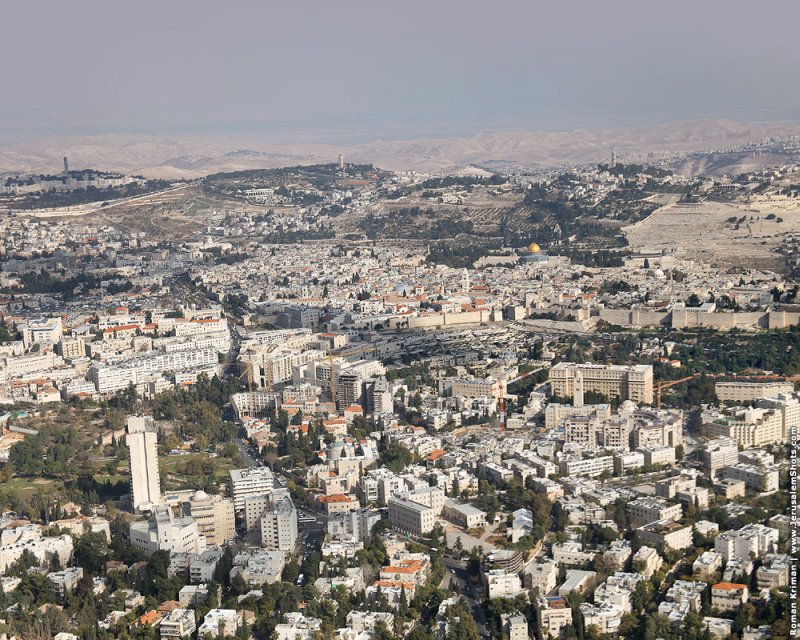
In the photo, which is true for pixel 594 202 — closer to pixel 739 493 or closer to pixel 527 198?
pixel 527 198

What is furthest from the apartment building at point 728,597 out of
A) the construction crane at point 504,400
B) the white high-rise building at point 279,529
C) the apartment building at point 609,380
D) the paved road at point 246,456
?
the apartment building at point 609,380

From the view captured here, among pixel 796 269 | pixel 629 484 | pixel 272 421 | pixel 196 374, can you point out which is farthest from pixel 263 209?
pixel 629 484

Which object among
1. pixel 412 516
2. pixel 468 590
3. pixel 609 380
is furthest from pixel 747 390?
pixel 468 590

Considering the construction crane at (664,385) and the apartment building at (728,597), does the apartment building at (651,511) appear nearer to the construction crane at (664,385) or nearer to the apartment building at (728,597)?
the apartment building at (728,597)

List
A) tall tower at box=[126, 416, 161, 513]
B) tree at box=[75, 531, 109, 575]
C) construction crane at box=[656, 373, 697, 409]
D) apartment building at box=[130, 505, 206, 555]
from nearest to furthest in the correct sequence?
tree at box=[75, 531, 109, 575]
apartment building at box=[130, 505, 206, 555]
tall tower at box=[126, 416, 161, 513]
construction crane at box=[656, 373, 697, 409]

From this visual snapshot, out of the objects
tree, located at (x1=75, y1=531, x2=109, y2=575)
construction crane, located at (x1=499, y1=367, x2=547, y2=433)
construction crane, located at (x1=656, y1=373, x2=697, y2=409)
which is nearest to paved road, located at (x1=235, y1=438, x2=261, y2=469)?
tree, located at (x1=75, y1=531, x2=109, y2=575)

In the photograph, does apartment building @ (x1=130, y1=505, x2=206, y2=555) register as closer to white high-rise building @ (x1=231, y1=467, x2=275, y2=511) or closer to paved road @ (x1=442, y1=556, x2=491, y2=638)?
white high-rise building @ (x1=231, y1=467, x2=275, y2=511)

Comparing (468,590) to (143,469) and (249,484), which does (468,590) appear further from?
(143,469)
